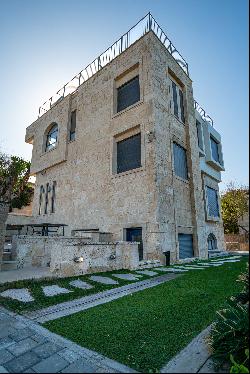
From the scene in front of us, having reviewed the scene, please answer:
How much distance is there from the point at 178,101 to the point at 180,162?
4983mm

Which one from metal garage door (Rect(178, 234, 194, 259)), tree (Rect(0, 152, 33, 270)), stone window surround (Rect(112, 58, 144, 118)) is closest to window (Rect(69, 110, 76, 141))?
stone window surround (Rect(112, 58, 144, 118))

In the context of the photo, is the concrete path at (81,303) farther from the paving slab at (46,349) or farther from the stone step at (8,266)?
the stone step at (8,266)

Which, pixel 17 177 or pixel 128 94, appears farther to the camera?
pixel 17 177

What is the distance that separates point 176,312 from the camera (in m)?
4.30

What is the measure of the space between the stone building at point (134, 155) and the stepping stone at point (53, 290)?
630 centimetres

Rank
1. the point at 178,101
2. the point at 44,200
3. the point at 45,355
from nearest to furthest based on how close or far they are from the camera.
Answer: the point at 45,355 → the point at 178,101 → the point at 44,200

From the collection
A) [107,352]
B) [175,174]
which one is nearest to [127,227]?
[175,174]

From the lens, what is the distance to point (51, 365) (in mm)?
2617

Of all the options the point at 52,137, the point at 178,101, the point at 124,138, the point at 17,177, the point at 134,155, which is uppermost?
the point at 178,101

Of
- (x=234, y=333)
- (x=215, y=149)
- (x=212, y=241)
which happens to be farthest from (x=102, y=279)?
(x=215, y=149)

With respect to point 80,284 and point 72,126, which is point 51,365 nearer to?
point 80,284

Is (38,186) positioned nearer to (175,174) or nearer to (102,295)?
(175,174)

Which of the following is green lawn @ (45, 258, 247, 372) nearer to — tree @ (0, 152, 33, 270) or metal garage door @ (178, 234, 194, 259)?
metal garage door @ (178, 234, 194, 259)

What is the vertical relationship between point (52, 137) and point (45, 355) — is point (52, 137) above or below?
above
